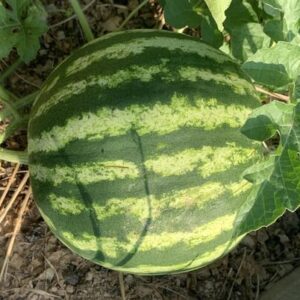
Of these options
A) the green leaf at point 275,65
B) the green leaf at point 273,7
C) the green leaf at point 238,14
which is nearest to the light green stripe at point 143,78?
the green leaf at point 275,65

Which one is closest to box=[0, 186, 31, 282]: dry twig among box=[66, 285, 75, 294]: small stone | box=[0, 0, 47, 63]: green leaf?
box=[66, 285, 75, 294]: small stone

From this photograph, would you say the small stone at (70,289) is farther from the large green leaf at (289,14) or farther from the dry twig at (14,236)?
the large green leaf at (289,14)

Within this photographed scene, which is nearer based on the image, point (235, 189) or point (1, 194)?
point (235, 189)

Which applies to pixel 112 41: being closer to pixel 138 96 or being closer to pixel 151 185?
pixel 138 96

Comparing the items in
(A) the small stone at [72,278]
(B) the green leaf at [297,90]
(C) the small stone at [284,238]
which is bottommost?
(C) the small stone at [284,238]

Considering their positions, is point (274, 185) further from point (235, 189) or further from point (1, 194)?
point (1, 194)

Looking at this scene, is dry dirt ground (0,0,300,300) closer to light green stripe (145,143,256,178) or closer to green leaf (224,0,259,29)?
green leaf (224,0,259,29)

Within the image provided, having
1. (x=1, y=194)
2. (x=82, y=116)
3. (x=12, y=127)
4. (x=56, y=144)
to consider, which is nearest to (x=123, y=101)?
(x=82, y=116)
